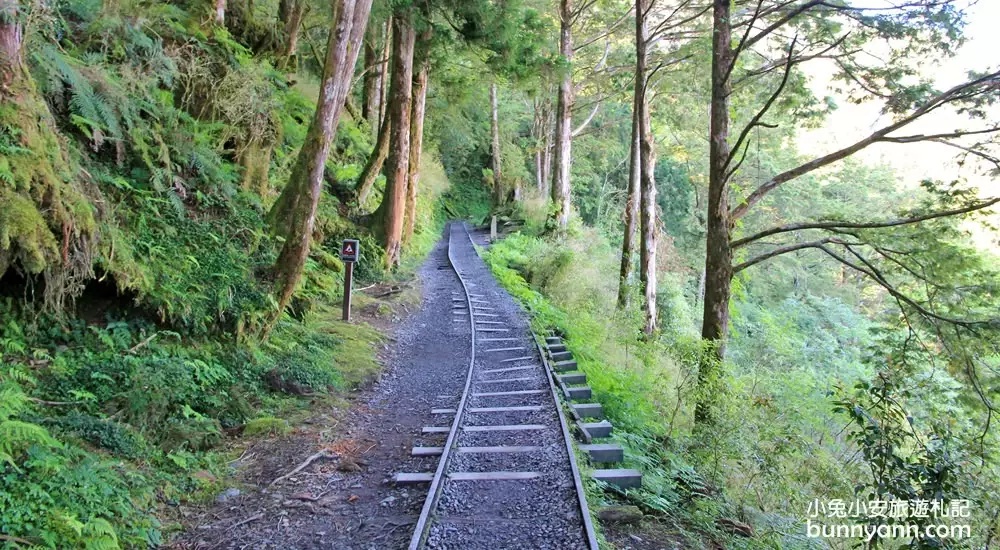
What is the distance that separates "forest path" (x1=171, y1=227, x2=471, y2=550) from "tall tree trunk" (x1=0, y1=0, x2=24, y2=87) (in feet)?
14.4

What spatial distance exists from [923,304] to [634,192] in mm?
9367

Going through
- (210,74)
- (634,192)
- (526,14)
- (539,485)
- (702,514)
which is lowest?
(702,514)

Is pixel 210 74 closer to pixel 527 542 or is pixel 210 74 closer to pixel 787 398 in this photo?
pixel 527 542

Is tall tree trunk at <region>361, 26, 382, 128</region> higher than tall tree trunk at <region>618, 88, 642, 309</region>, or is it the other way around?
tall tree trunk at <region>361, 26, 382, 128</region>

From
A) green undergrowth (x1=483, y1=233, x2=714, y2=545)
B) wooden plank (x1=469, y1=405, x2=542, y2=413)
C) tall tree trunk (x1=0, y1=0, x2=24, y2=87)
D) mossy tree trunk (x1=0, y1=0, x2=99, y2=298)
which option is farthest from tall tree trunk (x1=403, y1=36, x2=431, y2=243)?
wooden plank (x1=469, y1=405, x2=542, y2=413)

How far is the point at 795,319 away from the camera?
31.4m

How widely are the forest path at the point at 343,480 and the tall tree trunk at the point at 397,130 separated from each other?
6.56 metres

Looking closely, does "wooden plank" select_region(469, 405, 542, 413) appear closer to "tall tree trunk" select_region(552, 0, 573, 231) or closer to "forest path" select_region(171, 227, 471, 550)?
"forest path" select_region(171, 227, 471, 550)

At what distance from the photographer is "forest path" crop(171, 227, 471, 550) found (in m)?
4.53

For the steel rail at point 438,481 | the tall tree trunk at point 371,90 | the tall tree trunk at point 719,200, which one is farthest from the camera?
the tall tree trunk at point 371,90

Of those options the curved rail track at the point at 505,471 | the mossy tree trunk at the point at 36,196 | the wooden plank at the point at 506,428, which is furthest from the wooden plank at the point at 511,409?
the mossy tree trunk at the point at 36,196

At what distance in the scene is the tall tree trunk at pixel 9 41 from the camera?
5.31 metres

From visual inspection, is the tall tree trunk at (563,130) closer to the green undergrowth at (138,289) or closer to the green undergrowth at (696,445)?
the green undergrowth at (696,445)

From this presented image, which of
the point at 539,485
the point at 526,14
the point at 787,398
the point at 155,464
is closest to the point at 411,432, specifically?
the point at 539,485
